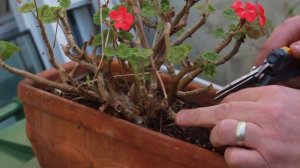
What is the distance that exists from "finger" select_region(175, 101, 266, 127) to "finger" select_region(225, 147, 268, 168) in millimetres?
33

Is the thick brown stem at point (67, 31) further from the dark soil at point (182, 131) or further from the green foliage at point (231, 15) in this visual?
the green foliage at point (231, 15)

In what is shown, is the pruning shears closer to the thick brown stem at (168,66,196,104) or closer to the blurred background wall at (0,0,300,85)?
the thick brown stem at (168,66,196,104)

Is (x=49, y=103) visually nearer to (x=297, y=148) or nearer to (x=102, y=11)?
(x=102, y=11)

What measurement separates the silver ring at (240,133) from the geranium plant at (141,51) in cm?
11

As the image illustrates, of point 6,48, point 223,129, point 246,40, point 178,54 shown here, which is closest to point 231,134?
point 223,129

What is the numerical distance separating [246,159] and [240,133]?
0.09ft

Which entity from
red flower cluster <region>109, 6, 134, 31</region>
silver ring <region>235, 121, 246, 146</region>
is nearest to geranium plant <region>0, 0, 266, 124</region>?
red flower cluster <region>109, 6, 134, 31</region>

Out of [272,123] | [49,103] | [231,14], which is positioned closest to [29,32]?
[49,103]

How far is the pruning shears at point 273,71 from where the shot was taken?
0.52 m

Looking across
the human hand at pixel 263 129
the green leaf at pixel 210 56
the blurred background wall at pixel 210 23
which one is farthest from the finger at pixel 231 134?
the blurred background wall at pixel 210 23

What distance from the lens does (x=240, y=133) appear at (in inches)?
17.4

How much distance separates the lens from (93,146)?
0.59 metres

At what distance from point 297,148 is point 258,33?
A: 0.52 ft

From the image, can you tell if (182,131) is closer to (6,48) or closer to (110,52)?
(110,52)
